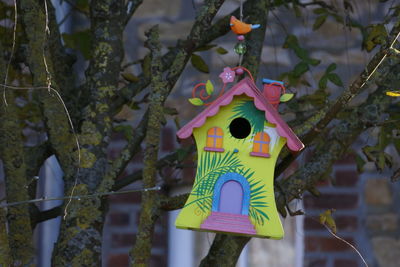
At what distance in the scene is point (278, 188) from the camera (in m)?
2.02

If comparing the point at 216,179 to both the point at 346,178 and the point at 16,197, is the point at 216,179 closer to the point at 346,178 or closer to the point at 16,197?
the point at 16,197

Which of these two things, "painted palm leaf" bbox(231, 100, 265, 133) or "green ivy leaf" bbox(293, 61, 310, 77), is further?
"green ivy leaf" bbox(293, 61, 310, 77)

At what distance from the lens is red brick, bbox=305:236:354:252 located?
2996mm

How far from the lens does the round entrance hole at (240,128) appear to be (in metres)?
1.87

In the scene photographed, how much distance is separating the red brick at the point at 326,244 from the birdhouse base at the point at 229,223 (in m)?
1.32

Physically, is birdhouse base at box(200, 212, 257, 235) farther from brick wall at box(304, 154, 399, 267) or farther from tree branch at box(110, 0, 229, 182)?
brick wall at box(304, 154, 399, 267)

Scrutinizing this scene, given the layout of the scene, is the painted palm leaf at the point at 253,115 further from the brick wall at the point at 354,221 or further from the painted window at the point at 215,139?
the brick wall at the point at 354,221

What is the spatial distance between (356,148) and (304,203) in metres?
0.28

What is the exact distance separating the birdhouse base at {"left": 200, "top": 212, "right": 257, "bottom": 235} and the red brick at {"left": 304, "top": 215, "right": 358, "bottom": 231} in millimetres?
1307

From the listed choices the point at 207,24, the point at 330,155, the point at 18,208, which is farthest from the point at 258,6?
the point at 18,208

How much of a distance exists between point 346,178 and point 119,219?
2.77 ft

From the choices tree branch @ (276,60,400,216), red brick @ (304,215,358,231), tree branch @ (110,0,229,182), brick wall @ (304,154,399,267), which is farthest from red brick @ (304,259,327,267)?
tree branch @ (110,0,229,182)

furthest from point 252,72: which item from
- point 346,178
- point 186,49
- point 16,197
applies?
point 346,178

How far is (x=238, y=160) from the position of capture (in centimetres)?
179
